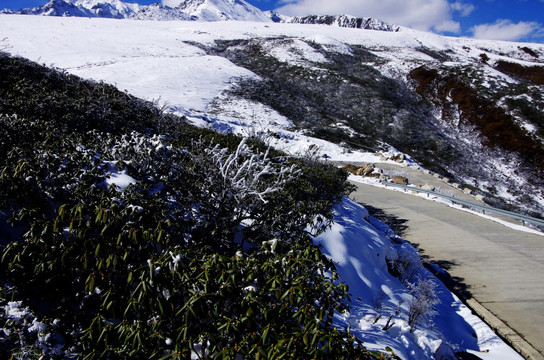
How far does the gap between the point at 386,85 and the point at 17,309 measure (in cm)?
5025

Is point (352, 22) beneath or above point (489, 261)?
above

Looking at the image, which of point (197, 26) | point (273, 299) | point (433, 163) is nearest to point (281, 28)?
point (197, 26)

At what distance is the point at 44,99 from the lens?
7.55m

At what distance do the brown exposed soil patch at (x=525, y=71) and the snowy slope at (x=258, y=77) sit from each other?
439 inches

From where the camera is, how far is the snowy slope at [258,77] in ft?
15.7

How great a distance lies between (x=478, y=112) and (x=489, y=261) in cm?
4072

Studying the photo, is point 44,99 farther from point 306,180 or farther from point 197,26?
point 197,26

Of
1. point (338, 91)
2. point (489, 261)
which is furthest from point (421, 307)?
point (338, 91)

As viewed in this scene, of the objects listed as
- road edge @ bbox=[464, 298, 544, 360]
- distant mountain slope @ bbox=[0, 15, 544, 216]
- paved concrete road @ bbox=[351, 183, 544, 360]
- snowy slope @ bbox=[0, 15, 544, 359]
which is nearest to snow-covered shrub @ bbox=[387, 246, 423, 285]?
snowy slope @ bbox=[0, 15, 544, 359]

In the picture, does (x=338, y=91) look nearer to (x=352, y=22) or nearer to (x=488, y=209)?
(x=488, y=209)

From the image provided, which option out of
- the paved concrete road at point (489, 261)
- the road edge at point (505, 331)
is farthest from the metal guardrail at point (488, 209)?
the road edge at point (505, 331)

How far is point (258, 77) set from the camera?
4094cm

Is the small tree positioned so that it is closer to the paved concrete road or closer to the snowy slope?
the snowy slope

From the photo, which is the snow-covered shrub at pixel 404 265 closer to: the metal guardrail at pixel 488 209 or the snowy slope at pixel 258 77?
the snowy slope at pixel 258 77
